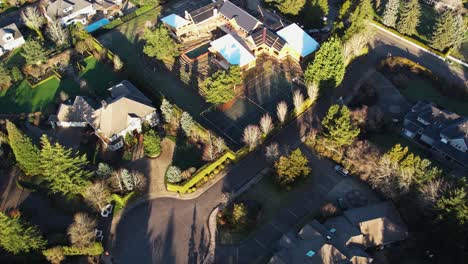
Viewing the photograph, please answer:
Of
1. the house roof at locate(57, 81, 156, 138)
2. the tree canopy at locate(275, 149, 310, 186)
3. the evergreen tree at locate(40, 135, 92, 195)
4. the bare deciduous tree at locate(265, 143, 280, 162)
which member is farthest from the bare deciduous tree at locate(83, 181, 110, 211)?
the tree canopy at locate(275, 149, 310, 186)

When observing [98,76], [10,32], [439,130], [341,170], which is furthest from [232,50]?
[10,32]

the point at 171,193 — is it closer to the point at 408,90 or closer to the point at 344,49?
the point at 344,49

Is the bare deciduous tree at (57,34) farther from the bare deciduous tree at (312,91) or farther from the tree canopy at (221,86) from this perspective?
the bare deciduous tree at (312,91)

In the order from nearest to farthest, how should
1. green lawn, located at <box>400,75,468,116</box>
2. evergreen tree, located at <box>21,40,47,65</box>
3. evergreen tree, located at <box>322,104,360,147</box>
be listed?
evergreen tree, located at <box>322,104,360,147</box> → green lawn, located at <box>400,75,468,116</box> → evergreen tree, located at <box>21,40,47,65</box>

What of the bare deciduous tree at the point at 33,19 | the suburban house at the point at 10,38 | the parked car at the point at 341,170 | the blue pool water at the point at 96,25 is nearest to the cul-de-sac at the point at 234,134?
the suburban house at the point at 10,38

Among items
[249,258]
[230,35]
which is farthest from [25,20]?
[249,258]

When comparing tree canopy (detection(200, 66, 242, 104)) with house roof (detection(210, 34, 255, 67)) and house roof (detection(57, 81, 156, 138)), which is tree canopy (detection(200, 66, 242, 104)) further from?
house roof (detection(57, 81, 156, 138))

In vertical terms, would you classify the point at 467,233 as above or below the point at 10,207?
above
